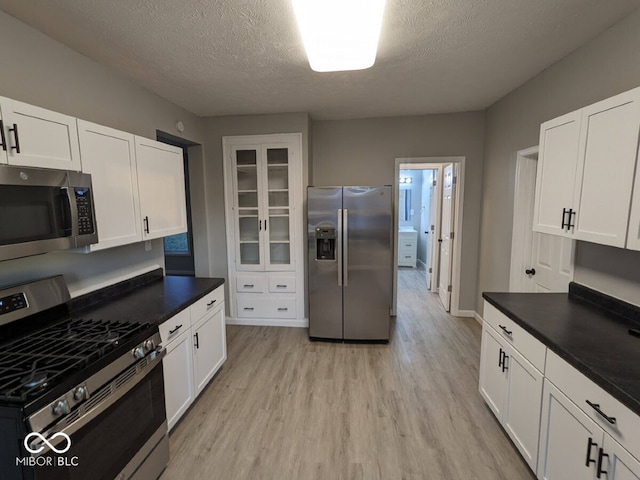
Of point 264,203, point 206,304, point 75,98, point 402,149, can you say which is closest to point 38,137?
point 75,98

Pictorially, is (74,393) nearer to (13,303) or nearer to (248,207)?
(13,303)

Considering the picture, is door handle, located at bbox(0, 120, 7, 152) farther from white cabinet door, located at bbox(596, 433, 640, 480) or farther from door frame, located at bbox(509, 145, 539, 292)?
door frame, located at bbox(509, 145, 539, 292)

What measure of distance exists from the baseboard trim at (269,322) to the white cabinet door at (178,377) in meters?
1.65

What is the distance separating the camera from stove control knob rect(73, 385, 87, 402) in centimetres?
116

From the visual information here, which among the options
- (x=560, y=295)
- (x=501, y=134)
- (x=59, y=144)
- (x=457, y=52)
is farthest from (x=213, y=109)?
(x=560, y=295)

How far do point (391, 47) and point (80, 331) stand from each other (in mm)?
2560

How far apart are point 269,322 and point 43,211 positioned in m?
2.79

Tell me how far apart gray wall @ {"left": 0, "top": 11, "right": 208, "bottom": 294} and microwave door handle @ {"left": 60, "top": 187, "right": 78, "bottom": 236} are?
42cm

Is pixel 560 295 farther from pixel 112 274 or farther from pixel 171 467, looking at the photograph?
pixel 112 274

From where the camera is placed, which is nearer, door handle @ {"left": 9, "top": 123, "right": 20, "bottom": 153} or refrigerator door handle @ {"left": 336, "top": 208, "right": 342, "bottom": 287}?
door handle @ {"left": 9, "top": 123, "right": 20, "bottom": 153}

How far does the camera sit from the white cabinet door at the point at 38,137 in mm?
1330

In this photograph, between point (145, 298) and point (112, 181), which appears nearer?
point (112, 181)

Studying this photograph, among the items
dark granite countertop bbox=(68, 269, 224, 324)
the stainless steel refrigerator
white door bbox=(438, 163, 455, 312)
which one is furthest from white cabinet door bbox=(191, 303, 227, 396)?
white door bbox=(438, 163, 455, 312)

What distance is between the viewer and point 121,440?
139 centimetres
